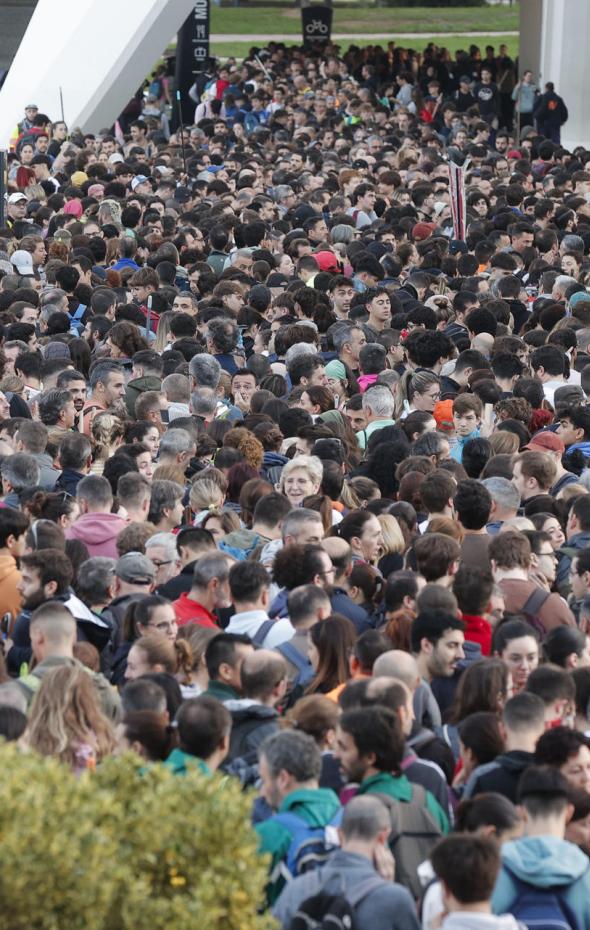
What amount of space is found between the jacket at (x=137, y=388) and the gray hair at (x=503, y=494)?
11.5 ft

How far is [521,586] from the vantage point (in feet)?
27.0

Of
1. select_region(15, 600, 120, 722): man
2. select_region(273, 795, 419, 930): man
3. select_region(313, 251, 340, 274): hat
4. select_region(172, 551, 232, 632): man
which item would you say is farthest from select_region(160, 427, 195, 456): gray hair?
select_region(313, 251, 340, 274): hat

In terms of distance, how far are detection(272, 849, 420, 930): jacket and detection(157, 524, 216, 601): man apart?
305cm

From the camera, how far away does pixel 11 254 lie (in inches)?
719

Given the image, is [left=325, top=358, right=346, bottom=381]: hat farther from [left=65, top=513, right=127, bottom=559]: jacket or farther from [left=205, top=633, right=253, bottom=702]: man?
[left=205, top=633, right=253, bottom=702]: man

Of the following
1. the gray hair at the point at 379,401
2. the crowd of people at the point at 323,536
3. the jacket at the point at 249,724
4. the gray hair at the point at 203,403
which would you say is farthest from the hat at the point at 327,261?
the jacket at the point at 249,724

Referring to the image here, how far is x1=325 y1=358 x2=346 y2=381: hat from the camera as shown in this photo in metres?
12.9

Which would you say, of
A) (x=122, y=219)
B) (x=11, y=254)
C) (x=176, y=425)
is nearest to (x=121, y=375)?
(x=176, y=425)

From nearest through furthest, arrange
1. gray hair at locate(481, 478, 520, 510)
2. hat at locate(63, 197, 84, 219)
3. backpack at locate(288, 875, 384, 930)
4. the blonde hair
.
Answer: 1. backpack at locate(288, 875, 384, 930)
2. the blonde hair
3. gray hair at locate(481, 478, 520, 510)
4. hat at locate(63, 197, 84, 219)

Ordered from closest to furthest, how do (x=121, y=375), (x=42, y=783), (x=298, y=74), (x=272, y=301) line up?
(x=42, y=783) → (x=121, y=375) → (x=272, y=301) → (x=298, y=74)

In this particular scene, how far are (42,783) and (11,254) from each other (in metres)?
14.2

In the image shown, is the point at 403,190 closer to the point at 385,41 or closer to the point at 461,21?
the point at 385,41

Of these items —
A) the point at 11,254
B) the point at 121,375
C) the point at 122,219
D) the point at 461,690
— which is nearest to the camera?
the point at 461,690

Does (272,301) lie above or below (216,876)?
below
